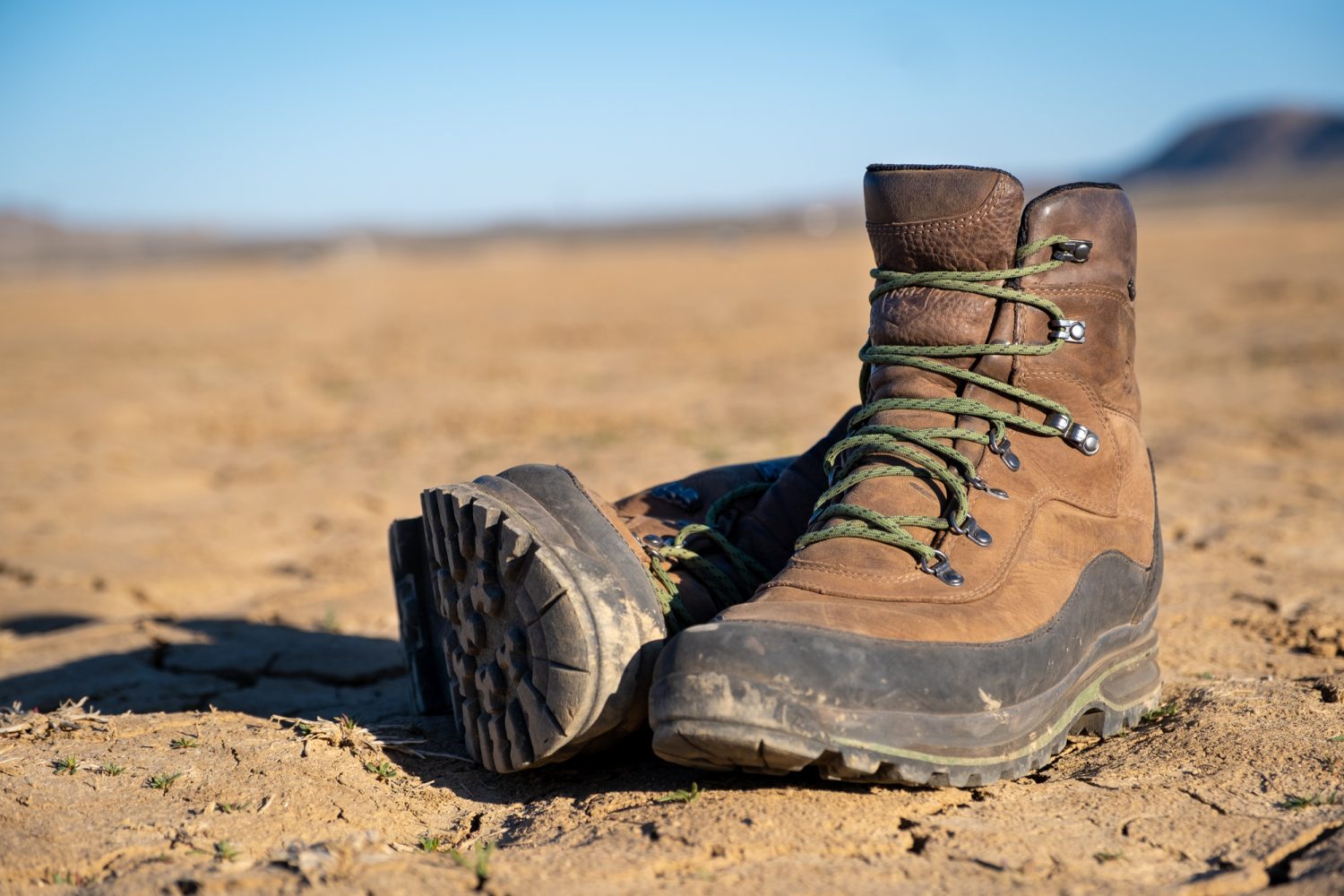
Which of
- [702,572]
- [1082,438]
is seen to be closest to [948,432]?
[1082,438]

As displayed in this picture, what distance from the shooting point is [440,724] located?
232 centimetres

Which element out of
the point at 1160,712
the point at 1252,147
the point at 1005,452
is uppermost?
the point at 1252,147

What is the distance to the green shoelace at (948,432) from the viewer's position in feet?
6.17

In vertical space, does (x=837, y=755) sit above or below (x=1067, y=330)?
below

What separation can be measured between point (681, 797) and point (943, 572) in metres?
0.52

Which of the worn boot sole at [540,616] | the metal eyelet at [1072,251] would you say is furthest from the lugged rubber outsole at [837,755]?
the metal eyelet at [1072,251]

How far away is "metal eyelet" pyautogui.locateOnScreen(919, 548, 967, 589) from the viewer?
1816mm

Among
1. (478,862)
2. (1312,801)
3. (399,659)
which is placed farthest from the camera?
(399,659)

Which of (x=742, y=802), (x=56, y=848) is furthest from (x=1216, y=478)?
(x=56, y=848)

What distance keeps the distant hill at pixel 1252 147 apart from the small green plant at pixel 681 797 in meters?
139

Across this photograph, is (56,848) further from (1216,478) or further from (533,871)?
(1216,478)

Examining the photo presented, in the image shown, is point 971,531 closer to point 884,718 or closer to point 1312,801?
point 884,718

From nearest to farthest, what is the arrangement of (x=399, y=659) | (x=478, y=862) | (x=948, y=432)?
(x=478, y=862) < (x=948, y=432) < (x=399, y=659)

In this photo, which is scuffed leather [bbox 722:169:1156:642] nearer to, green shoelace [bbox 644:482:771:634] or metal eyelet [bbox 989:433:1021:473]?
metal eyelet [bbox 989:433:1021:473]
